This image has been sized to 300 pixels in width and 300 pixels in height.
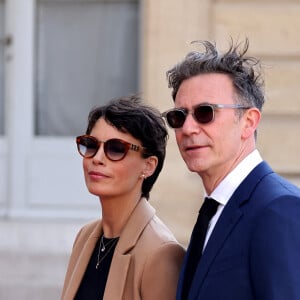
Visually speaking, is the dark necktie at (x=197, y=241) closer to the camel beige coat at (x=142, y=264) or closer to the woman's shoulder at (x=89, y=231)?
the camel beige coat at (x=142, y=264)

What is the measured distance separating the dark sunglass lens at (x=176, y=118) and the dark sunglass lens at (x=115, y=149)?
371 mm

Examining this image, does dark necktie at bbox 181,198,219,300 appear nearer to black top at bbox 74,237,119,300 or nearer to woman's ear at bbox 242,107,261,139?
woman's ear at bbox 242,107,261,139

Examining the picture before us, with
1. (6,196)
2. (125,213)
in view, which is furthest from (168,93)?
(125,213)

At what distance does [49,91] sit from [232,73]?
214 inches

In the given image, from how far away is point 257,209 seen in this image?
254 centimetres

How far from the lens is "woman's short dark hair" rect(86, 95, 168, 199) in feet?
10.4

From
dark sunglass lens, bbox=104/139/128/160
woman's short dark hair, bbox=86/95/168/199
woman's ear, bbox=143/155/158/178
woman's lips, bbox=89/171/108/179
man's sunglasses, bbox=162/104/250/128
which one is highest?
man's sunglasses, bbox=162/104/250/128

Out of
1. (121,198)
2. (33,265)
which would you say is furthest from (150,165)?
(33,265)

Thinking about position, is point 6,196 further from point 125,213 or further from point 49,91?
point 125,213

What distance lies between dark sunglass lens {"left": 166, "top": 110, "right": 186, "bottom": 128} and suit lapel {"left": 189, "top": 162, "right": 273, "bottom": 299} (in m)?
0.26

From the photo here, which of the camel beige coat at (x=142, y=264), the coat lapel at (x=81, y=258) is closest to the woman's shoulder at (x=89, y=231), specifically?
the coat lapel at (x=81, y=258)

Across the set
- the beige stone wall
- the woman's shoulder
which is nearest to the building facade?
the beige stone wall

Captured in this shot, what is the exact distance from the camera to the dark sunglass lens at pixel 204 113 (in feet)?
8.74

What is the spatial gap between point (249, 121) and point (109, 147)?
60 cm
